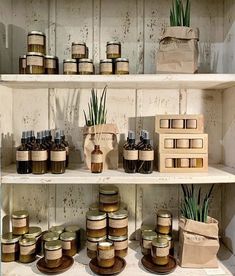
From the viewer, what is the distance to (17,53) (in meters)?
1.50

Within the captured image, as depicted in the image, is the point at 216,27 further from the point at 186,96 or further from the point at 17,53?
the point at 17,53

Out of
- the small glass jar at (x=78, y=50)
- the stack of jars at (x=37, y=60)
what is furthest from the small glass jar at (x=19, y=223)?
the small glass jar at (x=78, y=50)

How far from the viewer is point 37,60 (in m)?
1.25

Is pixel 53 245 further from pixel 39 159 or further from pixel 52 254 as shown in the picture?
pixel 39 159

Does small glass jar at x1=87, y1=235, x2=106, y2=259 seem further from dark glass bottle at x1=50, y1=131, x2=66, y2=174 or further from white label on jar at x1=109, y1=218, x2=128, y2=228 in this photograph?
dark glass bottle at x1=50, y1=131, x2=66, y2=174

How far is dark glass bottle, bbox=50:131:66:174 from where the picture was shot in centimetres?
127

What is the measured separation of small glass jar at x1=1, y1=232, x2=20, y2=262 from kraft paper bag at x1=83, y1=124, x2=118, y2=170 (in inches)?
18.2

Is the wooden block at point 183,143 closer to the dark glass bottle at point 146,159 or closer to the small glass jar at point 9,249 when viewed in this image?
the dark glass bottle at point 146,159

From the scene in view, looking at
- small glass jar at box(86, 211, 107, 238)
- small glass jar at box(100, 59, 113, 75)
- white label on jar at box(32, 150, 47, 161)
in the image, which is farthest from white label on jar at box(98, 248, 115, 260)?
small glass jar at box(100, 59, 113, 75)

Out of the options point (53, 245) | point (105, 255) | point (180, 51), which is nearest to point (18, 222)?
point (53, 245)

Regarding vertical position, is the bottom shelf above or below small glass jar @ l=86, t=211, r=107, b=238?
below

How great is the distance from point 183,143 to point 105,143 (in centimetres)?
34

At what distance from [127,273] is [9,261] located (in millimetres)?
519

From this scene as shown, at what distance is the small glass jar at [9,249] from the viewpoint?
1315 millimetres
